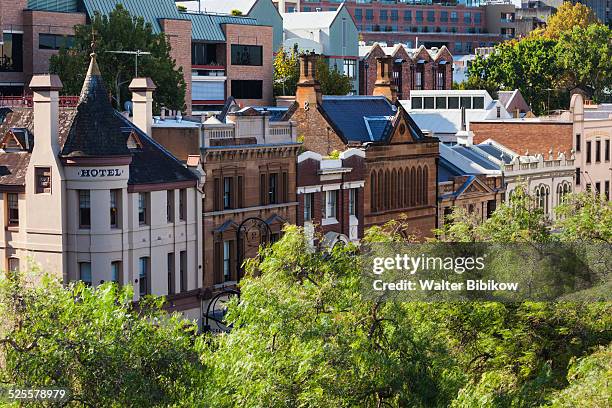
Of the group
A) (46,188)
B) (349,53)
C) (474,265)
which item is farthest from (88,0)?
(474,265)

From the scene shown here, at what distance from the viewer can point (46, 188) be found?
63.8 meters

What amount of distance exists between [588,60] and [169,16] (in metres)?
64.4

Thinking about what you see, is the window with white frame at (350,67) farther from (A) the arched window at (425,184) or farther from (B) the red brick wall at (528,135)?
(A) the arched window at (425,184)

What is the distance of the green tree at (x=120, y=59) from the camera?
10312 centimetres

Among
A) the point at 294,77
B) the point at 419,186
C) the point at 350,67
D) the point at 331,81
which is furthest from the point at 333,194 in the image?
the point at 350,67


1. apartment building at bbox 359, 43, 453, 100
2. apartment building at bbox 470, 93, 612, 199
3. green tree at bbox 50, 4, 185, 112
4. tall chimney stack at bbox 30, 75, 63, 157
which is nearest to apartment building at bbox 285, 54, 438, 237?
apartment building at bbox 470, 93, 612, 199

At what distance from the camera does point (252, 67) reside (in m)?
137

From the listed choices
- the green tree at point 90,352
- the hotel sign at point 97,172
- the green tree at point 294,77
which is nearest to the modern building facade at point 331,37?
the green tree at point 294,77

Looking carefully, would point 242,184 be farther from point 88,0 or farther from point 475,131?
point 88,0

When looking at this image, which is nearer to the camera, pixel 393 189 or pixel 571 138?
pixel 393 189
